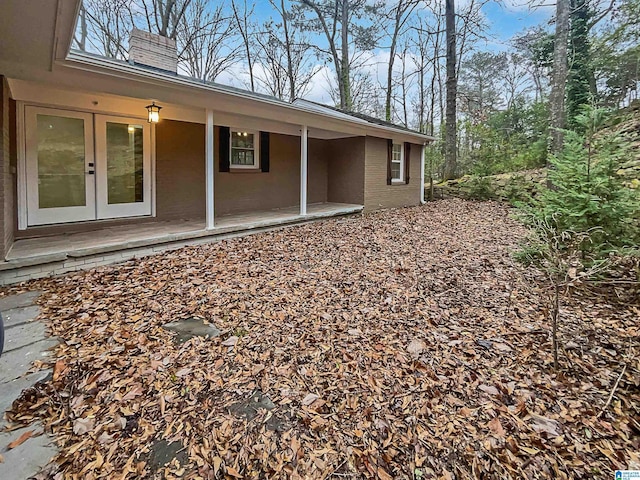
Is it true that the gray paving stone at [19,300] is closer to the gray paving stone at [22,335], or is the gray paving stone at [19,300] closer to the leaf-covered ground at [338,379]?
the leaf-covered ground at [338,379]

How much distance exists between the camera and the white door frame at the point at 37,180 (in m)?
5.17

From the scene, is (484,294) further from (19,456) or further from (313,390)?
(19,456)

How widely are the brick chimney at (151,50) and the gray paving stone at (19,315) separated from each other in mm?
5292

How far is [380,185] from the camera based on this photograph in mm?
10633

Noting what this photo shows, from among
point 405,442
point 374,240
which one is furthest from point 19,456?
point 374,240

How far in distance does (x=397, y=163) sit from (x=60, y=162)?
924cm

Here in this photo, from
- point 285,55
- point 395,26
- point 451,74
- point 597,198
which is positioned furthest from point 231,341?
point 395,26

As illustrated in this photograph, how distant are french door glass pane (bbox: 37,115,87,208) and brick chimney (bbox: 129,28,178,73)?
2.06 meters

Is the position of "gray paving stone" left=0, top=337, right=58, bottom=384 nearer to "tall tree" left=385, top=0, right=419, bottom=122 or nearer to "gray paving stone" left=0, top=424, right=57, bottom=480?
"gray paving stone" left=0, top=424, right=57, bottom=480

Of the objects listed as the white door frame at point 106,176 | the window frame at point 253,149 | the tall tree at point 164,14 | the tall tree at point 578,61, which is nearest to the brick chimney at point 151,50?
the white door frame at point 106,176

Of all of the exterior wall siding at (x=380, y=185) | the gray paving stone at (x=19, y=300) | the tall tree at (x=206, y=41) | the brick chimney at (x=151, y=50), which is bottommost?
the gray paving stone at (x=19, y=300)

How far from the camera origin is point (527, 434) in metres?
1.95

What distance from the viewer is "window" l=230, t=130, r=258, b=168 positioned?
8.34 m

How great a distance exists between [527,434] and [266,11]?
19278 millimetres
